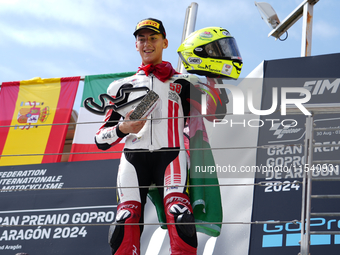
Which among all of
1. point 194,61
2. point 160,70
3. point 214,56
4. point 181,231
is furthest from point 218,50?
point 181,231

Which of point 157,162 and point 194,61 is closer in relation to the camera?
point 157,162

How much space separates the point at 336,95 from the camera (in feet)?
9.61

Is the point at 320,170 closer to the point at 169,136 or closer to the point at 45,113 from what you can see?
the point at 169,136

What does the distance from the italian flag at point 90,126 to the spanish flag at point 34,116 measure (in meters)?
0.15

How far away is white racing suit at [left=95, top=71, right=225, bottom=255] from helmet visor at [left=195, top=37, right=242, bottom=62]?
0.50 ft

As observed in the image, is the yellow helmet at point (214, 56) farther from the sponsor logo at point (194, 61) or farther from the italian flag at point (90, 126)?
the italian flag at point (90, 126)

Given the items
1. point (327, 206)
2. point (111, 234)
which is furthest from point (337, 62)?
point (111, 234)

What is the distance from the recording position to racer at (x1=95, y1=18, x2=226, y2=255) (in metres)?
1.96

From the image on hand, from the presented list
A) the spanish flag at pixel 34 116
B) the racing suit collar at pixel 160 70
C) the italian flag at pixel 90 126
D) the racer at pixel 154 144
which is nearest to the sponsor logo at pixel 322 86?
the racer at pixel 154 144

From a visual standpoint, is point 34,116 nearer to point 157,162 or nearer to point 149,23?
point 149,23

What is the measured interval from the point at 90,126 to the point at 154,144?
168 cm

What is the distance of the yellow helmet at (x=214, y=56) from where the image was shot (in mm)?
2344

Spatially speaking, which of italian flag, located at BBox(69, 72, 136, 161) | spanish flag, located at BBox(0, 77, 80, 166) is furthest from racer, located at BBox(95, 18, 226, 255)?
spanish flag, located at BBox(0, 77, 80, 166)

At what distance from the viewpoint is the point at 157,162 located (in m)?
2.14
